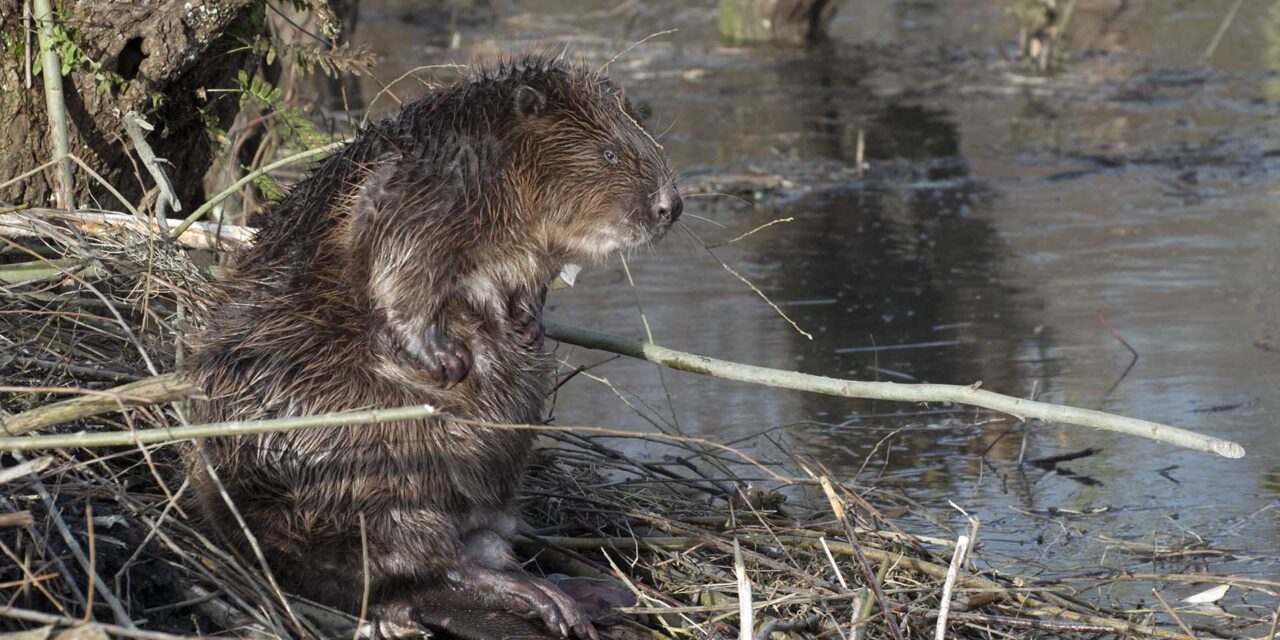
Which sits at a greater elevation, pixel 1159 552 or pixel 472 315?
pixel 472 315

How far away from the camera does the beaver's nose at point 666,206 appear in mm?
3217

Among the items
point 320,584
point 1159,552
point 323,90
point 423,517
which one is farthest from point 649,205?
point 323,90

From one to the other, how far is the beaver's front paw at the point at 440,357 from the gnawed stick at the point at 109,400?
0.66 metres

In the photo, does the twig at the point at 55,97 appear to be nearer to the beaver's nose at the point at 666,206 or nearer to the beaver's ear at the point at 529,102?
the beaver's ear at the point at 529,102

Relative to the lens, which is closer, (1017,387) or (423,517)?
(423,517)

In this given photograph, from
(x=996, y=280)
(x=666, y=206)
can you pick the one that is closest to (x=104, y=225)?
(x=666, y=206)

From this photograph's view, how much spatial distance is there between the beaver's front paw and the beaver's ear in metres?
0.50

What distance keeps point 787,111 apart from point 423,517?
26.5 feet

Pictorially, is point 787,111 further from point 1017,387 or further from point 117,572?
point 117,572

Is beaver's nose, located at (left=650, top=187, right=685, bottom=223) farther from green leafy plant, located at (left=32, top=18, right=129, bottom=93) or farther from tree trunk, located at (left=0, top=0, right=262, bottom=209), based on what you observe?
green leafy plant, located at (left=32, top=18, right=129, bottom=93)

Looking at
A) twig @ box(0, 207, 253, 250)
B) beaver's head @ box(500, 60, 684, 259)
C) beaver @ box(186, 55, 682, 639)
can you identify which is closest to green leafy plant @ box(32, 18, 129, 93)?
twig @ box(0, 207, 253, 250)

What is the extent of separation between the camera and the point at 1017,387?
204 inches

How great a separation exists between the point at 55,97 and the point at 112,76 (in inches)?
6.1

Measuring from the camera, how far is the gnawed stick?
2281mm
